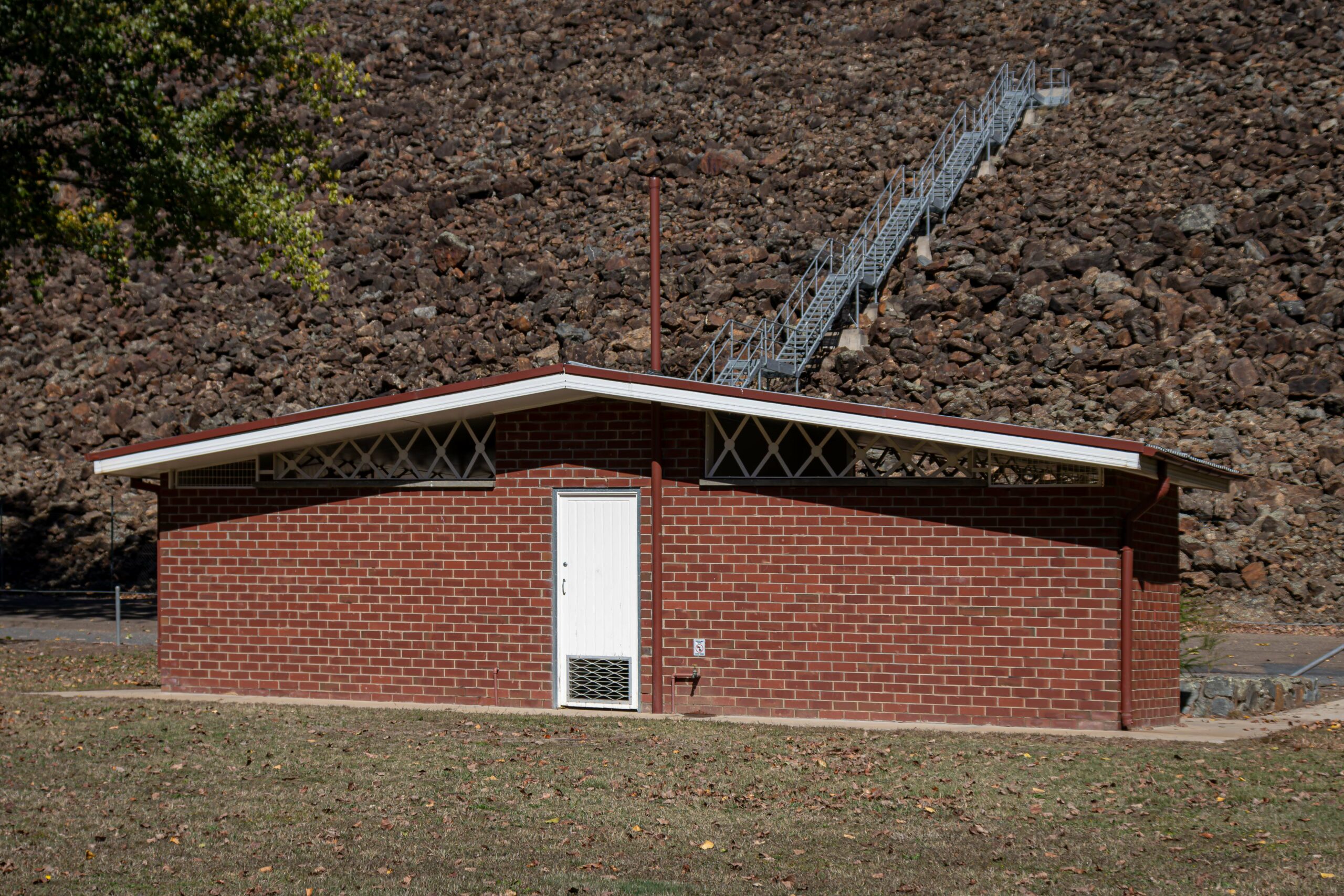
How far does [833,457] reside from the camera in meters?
13.3

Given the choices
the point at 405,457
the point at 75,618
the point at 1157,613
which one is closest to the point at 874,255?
the point at 75,618

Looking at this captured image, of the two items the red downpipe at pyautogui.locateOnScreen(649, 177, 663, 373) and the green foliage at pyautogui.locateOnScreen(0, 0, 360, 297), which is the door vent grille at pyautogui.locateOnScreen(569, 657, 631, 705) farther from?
the green foliage at pyautogui.locateOnScreen(0, 0, 360, 297)

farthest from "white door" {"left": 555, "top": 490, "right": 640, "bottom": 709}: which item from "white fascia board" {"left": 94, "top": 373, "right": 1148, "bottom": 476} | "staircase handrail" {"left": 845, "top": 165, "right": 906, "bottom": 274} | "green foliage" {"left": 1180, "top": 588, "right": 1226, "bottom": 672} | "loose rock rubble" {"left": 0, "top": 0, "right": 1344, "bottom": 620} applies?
"staircase handrail" {"left": 845, "top": 165, "right": 906, "bottom": 274}

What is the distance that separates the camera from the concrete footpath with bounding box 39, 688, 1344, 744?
12.3 metres

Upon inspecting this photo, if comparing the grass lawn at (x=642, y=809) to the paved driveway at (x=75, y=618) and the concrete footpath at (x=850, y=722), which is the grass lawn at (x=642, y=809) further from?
the paved driveway at (x=75, y=618)

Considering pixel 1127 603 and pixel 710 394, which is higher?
pixel 710 394

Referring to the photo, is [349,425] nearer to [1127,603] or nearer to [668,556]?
[668,556]

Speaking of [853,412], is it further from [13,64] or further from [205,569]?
[13,64]

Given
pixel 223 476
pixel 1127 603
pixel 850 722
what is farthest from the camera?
pixel 223 476

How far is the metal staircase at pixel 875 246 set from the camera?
30.5 m

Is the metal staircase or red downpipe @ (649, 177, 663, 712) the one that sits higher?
the metal staircase

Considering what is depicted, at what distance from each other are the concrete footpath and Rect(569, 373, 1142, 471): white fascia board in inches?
93.6

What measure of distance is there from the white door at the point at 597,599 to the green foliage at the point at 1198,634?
19.8 ft

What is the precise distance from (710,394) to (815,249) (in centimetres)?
2305
